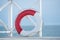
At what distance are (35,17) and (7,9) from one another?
506 millimetres

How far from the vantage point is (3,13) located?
159 inches

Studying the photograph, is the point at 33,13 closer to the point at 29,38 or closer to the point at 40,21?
the point at 40,21

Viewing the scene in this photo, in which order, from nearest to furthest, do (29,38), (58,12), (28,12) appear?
(29,38)
(28,12)
(58,12)

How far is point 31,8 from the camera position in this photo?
3.88m

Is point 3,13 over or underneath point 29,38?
over

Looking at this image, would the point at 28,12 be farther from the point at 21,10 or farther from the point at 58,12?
the point at 58,12

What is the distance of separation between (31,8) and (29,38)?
52 cm

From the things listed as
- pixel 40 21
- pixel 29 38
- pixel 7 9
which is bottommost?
pixel 29 38

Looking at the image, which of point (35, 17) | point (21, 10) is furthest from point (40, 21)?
point (21, 10)

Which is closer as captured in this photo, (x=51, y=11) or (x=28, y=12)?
(x=28, y=12)

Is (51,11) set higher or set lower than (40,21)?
higher

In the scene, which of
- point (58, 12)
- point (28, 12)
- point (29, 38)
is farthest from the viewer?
point (58, 12)

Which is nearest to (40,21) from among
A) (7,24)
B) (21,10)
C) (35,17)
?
(35,17)

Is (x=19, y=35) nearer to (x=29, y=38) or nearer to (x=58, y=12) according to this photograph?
(x=29, y=38)
